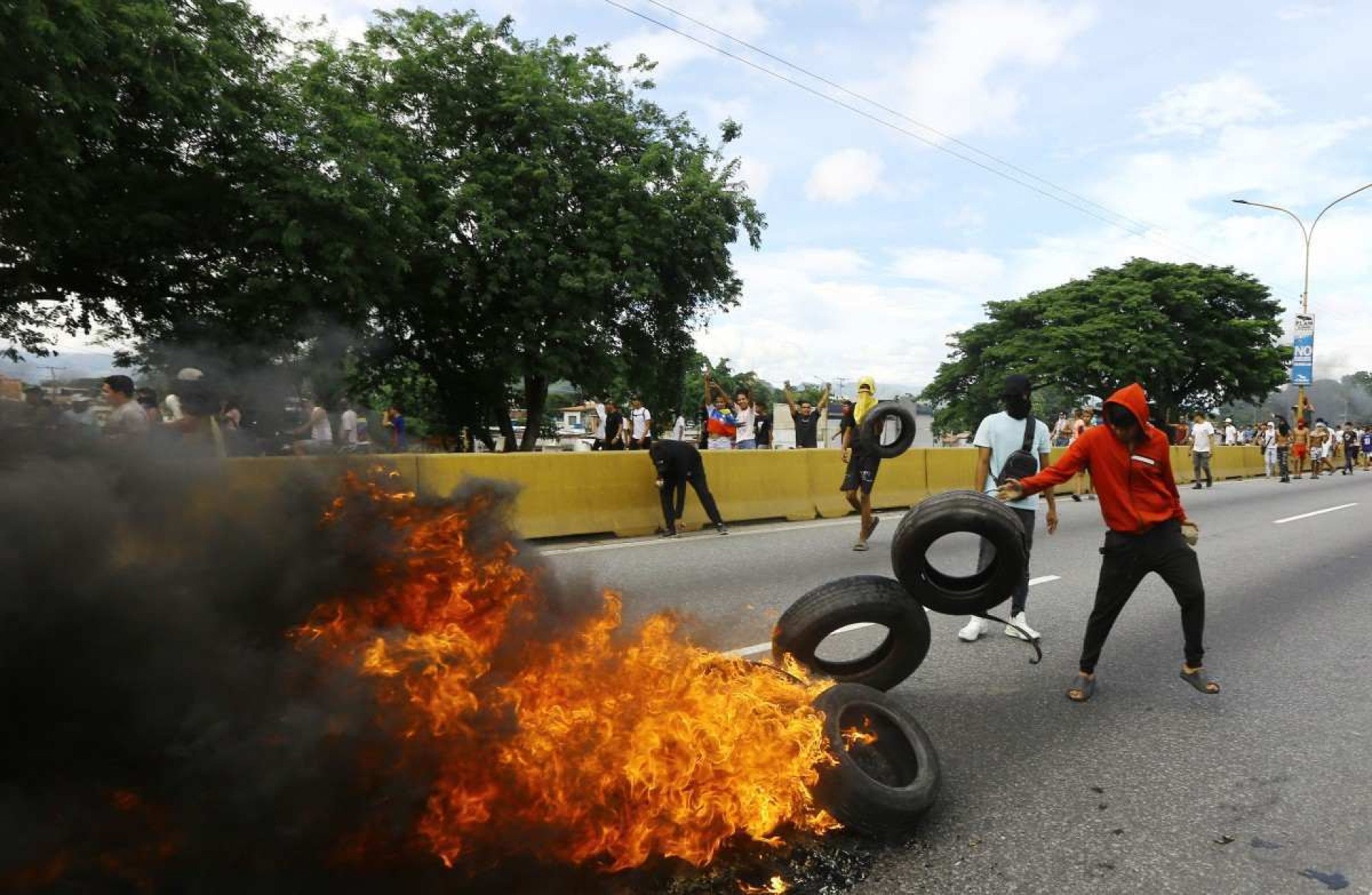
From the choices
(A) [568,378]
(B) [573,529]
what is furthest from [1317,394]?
(B) [573,529]

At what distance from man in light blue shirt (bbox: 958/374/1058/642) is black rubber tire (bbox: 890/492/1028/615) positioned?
1434 millimetres

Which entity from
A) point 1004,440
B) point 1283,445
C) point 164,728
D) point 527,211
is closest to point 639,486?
point 1004,440

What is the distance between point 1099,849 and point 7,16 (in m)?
15.1

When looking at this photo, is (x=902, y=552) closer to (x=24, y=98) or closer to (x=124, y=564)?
(x=124, y=564)

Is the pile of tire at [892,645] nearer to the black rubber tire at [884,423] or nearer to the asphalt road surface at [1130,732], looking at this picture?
the asphalt road surface at [1130,732]

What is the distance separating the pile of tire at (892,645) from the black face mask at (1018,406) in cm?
144

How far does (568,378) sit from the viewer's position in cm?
2508

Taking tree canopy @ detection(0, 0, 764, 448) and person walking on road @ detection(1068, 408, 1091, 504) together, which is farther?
person walking on road @ detection(1068, 408, 1091, 504)

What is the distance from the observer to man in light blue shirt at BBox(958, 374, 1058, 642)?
6.04 meters

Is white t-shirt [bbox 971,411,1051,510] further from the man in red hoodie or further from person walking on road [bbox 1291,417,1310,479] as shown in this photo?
person walking on road [bbox 1291,417,1310,479]

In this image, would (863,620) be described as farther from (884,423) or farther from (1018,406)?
(884,423)

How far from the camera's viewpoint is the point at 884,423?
9.12 metres

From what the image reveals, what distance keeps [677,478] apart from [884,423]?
3102mm

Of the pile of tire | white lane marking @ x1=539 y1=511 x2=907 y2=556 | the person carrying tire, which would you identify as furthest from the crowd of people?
the person carrying tire
